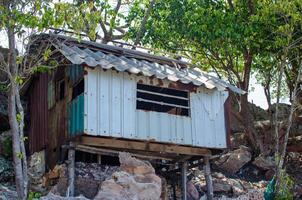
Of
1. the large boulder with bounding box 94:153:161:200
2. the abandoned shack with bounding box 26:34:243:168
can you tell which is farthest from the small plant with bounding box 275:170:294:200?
the large boulder with bounding box 94:153:161:200

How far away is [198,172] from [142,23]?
21.4ft

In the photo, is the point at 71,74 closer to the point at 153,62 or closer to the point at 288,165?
the point at 153,62

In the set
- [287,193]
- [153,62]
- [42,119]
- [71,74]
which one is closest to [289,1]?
[153,62]

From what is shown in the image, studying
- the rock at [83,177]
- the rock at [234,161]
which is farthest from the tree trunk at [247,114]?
the rock at [83,177]

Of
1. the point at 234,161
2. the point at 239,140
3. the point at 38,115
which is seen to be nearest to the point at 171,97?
the point at 38,115

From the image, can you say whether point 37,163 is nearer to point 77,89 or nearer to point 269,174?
point 77,89

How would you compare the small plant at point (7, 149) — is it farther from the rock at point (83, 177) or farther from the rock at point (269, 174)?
the rock at point (269, 174)

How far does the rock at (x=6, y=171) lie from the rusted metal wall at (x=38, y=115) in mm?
921

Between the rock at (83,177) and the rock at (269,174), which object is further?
the rock at (269,174)

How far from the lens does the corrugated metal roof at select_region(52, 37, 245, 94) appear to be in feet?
48.6

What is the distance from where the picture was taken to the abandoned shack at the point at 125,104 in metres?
14.9

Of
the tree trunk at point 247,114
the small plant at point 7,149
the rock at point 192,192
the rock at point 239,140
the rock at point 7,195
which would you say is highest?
the tree trunk at point 247,114

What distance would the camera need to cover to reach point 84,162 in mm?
16641

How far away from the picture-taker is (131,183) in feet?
48.1
